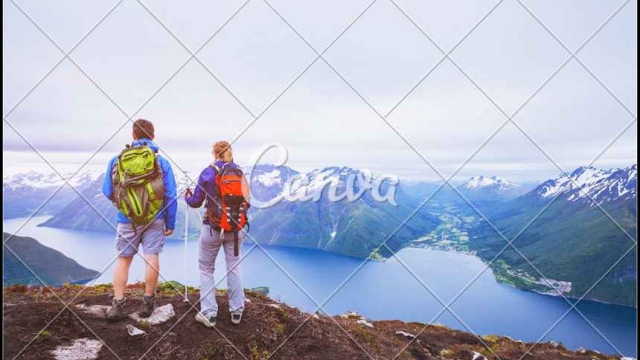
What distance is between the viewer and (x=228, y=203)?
6.55 metres

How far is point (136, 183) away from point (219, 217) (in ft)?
4.45

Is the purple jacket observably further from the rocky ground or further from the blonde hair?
the rocky ground

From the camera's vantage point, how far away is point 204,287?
270 inches

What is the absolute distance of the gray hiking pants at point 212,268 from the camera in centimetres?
673

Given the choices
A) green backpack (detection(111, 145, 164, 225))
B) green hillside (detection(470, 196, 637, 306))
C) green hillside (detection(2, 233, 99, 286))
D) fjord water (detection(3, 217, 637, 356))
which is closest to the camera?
green backpack (detection(111, 145, 164, 225))

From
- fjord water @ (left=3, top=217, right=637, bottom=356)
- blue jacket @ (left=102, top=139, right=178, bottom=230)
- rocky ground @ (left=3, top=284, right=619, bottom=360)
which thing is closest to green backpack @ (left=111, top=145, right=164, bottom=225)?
blue jacket @ (left=102, top=139, right=178, bottom=230)

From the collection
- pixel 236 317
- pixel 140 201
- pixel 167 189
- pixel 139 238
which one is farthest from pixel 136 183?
pixel 236 317

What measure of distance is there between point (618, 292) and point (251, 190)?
159m

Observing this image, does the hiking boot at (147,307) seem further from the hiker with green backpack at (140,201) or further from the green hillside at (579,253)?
the green hillside at (579,253)

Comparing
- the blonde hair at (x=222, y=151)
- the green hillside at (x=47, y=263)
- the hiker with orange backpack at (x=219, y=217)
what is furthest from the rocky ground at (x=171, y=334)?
the green hillside at (x=47, y=263)

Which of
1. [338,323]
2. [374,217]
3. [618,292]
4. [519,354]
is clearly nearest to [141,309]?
[338,323]

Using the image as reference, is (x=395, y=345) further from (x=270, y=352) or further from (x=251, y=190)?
Answer: (x=251, y=190)

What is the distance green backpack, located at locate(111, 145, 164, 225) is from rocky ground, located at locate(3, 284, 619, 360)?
1.80 m

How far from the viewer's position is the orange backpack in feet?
21.5
